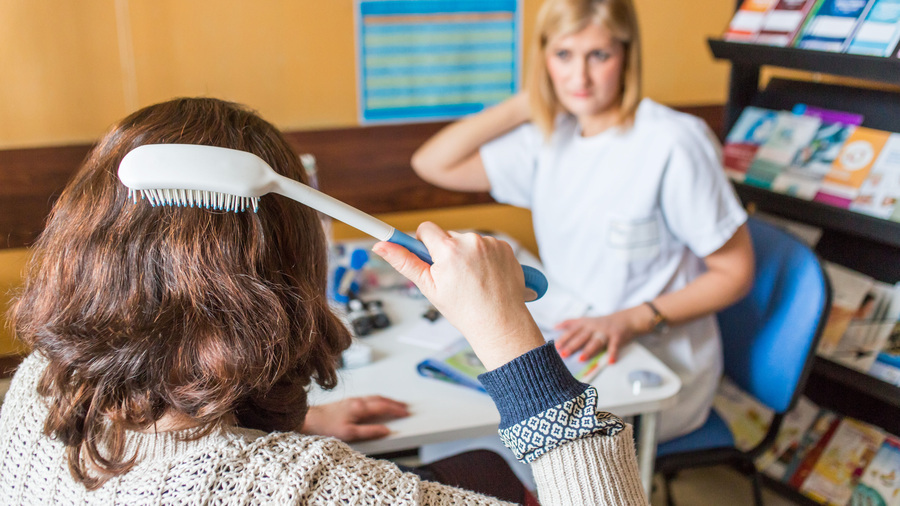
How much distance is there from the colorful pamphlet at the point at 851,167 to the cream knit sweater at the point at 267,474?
4.13ft

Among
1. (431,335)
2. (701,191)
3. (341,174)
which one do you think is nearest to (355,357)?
(431,335)

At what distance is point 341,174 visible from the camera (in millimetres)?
2236

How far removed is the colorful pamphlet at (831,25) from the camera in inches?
63.6

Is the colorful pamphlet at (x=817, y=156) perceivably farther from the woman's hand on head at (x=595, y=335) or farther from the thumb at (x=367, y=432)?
the thumb at (x=367, y=432)

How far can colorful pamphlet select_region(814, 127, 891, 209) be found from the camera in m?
1.68

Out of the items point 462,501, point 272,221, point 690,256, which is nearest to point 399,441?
point 462,501

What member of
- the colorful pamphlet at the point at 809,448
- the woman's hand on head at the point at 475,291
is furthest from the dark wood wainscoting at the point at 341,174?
the woman's hand on head at the point at 475,291

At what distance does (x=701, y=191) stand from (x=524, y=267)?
0.80 metres

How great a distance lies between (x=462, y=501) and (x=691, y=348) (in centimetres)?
100

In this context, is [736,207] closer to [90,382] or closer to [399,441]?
[399,441]

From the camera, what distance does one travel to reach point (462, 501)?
74 centimetres

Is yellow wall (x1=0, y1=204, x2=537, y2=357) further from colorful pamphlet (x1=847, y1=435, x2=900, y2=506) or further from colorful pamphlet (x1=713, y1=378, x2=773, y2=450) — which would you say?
colorful pamphlet (x1=847, y1=435, x2=900, y2=506)

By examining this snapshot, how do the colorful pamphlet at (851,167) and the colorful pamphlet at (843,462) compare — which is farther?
the colorful pamphlet at (843,462)

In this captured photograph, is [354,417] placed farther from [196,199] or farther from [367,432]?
[196,199]
